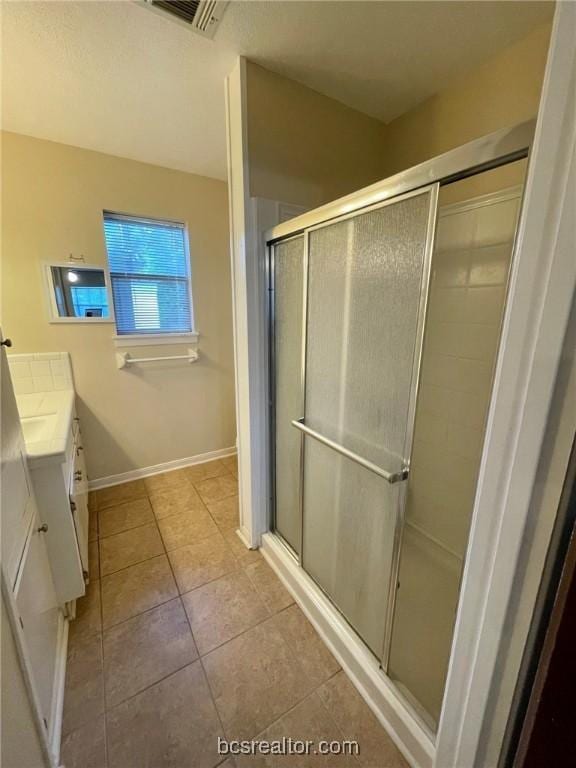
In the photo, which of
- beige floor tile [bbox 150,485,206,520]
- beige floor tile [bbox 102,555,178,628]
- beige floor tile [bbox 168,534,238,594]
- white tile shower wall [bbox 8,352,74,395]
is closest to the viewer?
beige floor tile [bbox 102,555,178,628]

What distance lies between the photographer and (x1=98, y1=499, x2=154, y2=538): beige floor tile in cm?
207

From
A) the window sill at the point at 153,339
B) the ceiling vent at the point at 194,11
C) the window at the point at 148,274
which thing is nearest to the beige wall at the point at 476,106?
the ceiling vent at the point at 194,11

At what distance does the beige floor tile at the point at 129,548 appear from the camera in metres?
1.78

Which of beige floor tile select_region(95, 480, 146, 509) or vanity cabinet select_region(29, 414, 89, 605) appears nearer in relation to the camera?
vanity cabinet select_region(29, 414, 89, 605)

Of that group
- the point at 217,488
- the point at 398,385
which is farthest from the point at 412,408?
the point at 217,488

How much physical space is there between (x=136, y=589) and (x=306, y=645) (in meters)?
0.93

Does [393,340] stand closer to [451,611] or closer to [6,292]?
[451,611]

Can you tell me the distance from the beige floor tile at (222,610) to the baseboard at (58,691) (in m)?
0.49

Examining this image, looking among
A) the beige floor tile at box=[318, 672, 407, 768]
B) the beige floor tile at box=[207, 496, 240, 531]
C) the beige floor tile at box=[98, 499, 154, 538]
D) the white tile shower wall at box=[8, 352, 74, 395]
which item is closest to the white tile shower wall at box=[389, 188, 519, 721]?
the beige floor tile at box=[318, 672, 407, 768]

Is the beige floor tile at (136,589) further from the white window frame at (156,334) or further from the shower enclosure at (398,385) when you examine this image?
the white window frame at (156,334)

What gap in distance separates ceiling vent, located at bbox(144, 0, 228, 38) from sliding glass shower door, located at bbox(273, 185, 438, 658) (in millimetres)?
815

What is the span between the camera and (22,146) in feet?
6.22

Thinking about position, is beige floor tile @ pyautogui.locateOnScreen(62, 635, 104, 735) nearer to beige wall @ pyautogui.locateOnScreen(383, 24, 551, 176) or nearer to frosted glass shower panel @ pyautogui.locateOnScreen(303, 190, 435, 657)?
frosted glass shower panel @ pyautogui.locateOnScreen(303, 190, 435, 657)

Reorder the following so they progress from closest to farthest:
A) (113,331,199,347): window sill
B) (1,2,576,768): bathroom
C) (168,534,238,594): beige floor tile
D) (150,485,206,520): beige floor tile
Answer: (1,2,576,768): bathroom, (168,534,238,594): beige floor tile, (150,485,206,520): beige floor tile, (113,331,199,347): window sill
